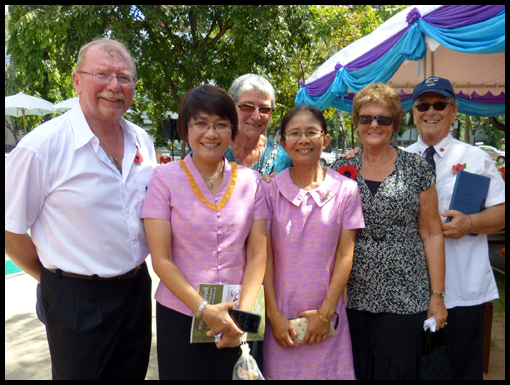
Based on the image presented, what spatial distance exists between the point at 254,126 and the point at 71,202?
1301 millimetres

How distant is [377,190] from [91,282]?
5.31 feet

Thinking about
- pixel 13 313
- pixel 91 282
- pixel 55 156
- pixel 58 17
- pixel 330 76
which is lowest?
pixel 13 313

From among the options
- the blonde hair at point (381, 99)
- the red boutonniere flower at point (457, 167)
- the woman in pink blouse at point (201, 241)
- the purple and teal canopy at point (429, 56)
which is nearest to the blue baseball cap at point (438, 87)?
the blonde hair at point (381, 99)

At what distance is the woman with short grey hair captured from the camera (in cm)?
280

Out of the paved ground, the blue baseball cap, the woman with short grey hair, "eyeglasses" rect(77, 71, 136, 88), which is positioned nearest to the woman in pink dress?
the woman with short grey hair

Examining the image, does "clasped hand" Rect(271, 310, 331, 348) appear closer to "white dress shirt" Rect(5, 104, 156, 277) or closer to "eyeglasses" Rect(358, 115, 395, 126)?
"white dress shirt" Rect(5, 104, 156, 277)

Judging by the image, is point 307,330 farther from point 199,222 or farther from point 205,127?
point 205,127

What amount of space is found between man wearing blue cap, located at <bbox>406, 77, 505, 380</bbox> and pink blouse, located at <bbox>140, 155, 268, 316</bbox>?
4.01 ft

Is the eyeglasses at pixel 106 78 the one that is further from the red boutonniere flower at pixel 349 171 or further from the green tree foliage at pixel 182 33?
the green tree foliage at pixel 182 33

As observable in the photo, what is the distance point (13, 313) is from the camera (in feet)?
16.0

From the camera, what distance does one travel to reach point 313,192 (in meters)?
2.24

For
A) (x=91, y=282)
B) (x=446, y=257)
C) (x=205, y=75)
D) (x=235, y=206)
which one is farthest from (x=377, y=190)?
(x=205, y=75)

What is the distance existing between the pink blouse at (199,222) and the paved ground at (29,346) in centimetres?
200

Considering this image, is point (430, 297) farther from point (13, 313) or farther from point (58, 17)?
point (58, 17)
